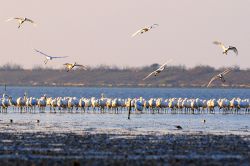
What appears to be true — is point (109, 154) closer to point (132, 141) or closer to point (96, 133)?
point (132, 141)

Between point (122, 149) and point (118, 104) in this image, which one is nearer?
point (122, 149)

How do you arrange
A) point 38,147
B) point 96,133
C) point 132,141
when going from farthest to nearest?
point 96,133, point 132,141, point 38,147

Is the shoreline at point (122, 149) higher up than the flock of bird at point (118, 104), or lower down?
lower down

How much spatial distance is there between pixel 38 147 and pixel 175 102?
118ft

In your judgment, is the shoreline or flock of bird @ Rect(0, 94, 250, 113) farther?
flock of bird @ Rect(0, 94, 250, 113)

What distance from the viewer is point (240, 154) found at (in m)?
32.0

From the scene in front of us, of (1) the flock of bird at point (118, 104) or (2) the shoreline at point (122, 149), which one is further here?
(1) the flock of bird at point (118, 104)

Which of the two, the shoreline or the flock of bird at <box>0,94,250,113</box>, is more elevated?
the flock of bird at <box>0,94,250,113</box>

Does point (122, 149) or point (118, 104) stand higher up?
point (118, 104)

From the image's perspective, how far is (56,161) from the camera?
2911 cm

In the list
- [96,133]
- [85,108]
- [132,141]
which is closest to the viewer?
[132,141]

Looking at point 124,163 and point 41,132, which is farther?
point 41,132

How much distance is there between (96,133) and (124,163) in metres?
12.9

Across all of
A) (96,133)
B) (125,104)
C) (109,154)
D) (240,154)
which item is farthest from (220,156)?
(125,104)
